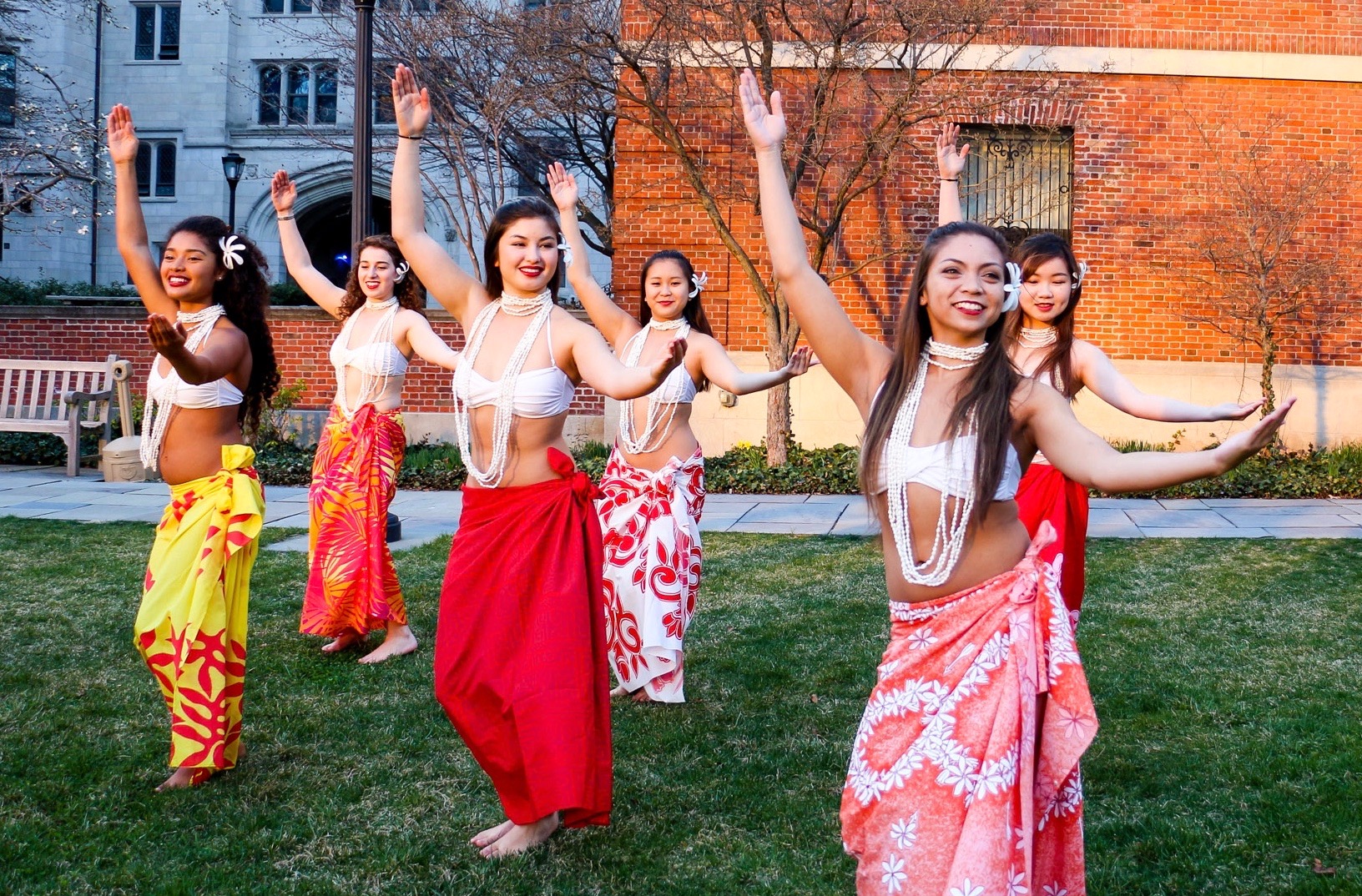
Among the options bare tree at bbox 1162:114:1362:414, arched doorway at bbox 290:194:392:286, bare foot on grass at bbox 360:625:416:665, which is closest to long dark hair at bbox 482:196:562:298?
bare foot on grass at bbox 360:625:416:665

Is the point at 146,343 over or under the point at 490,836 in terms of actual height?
over

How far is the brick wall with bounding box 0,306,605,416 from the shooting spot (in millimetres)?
15859

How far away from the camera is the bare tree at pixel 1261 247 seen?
1395cm

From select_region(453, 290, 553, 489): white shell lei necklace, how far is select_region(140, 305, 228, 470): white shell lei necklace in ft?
3.92

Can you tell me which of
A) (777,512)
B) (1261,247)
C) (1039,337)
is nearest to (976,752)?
(1039,337)

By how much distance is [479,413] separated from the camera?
4.29 m

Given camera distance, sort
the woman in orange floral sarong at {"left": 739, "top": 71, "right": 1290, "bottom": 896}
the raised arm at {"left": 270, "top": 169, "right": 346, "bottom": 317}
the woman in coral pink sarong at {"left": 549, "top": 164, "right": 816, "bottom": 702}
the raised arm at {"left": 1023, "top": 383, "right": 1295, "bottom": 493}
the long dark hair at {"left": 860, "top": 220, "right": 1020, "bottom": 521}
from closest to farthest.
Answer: the raised arm at {"left": 1023, "top": 383, "right": 1295, "bottom": 493} → the woman in orange floral sarong at {"left": 739, "top": 71, "right": 1290, "bottom": 896} → the long dark hair at {"left": 860, "top": 220, "right": 1020, "bottom": 521} → the woman in coral pink sarong at {"left": 549, "top": 164, "right": 816, "bottom": 702} → the raised arm at {"left": 270, "top": 169, "right": 346, "bottom": 317}

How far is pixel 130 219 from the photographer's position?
4.94m

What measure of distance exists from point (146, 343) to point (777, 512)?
30.8 ft

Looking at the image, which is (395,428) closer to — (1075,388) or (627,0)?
(1075,388)

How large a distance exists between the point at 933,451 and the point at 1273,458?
489 inches

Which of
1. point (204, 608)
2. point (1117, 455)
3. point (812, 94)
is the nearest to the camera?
point (1117, 455)

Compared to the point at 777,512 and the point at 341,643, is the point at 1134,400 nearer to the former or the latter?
the point at 341,643

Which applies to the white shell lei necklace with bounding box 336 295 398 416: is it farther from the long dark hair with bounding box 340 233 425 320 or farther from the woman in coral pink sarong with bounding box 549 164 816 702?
the woman in coral pink sarong with bounding box 549 164 816 702
